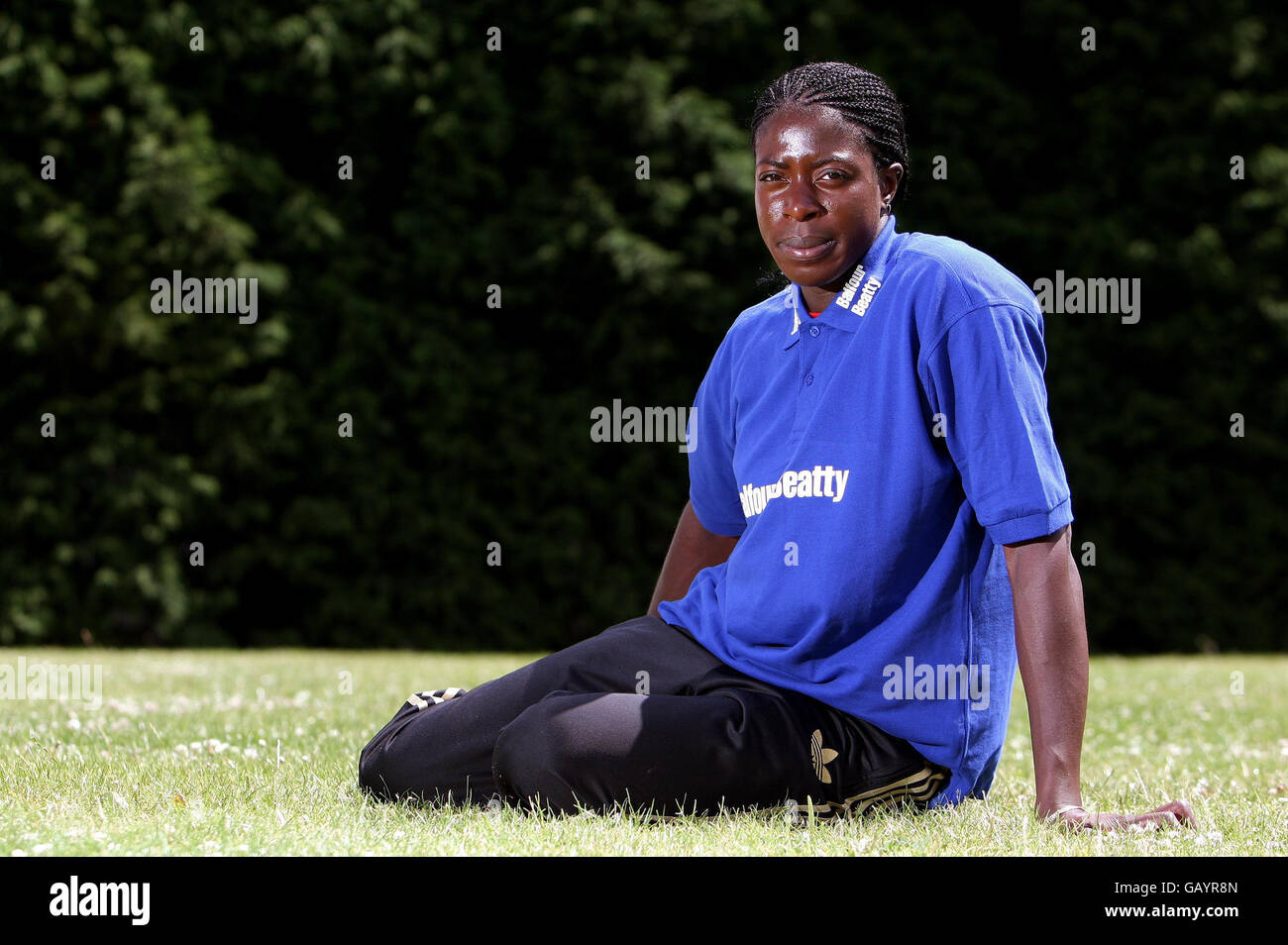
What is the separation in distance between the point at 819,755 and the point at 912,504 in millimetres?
598

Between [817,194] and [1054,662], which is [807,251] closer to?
[817,194]

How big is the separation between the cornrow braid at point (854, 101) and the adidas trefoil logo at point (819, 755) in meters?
1.31

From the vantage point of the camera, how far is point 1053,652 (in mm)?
2744

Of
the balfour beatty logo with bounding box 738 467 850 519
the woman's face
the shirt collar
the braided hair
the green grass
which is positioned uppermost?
the braided hair

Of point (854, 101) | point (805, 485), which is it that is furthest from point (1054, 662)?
point (854, 101)

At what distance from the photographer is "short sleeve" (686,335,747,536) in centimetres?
351

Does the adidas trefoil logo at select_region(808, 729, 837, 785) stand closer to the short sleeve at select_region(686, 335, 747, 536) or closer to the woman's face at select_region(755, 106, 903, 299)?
the short sleeve at select_region(686, 335, 747, 536)

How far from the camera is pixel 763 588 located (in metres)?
3.02

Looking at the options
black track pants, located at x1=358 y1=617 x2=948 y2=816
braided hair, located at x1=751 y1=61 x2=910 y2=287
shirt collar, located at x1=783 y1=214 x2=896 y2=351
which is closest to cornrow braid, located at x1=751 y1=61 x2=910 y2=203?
braided hair, located at x1=751 y1=61 x2=910 y2=287

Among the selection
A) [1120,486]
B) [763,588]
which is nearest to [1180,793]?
[763,588]

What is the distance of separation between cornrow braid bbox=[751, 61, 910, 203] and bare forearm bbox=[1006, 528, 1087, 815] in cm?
100

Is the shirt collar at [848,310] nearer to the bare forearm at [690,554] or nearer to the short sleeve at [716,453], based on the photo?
the short sleeve at [716,453]

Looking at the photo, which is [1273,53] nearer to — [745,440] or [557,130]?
[557,130]

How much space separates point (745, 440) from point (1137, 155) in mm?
9110
